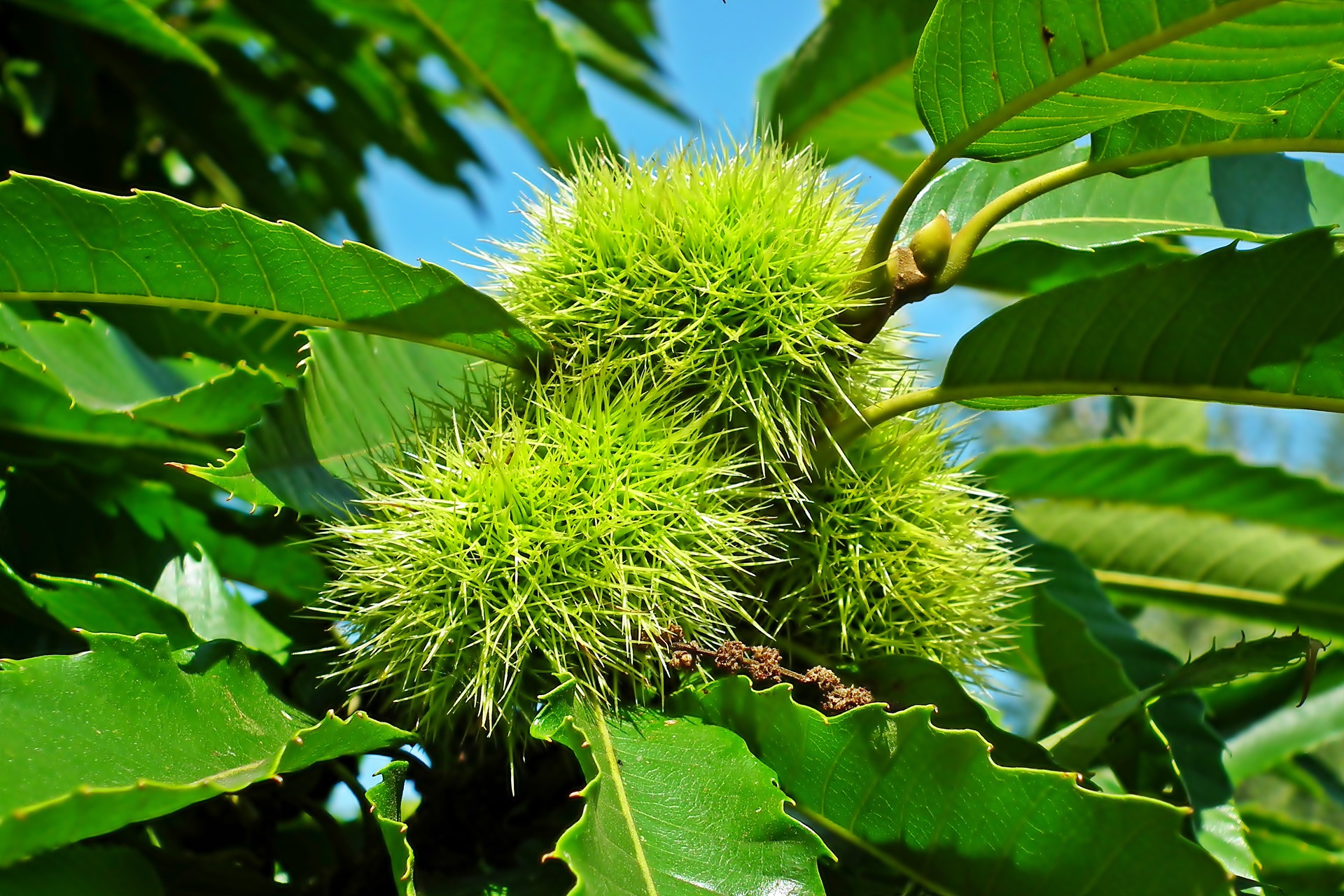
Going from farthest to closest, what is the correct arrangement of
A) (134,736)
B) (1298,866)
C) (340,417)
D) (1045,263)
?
(1298,866)
(1045,263)
(340,417)
(134,736)

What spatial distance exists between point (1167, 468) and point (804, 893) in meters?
1.15

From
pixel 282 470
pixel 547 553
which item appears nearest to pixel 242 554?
pixel 282 470

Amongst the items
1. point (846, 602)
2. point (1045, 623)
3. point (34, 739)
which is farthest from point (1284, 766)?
point (34, 739)

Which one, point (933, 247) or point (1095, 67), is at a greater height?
point (1095, 67)

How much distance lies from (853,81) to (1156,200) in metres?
0.45

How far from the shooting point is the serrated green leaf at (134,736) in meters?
0.68

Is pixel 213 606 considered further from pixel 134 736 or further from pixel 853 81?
pixel 853 81

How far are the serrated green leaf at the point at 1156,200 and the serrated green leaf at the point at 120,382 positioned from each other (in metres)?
0.79

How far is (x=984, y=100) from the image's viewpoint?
2.94ft

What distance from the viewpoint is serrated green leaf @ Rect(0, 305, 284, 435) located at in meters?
1.17

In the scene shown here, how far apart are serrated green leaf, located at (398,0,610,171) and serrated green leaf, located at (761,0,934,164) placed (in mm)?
286

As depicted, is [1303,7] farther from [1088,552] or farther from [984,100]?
[1088,552]

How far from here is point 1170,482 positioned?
1.67 metres

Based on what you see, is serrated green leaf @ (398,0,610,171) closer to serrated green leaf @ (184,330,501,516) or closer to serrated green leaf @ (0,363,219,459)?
serrated green leaf @ (184,330,501,516)
